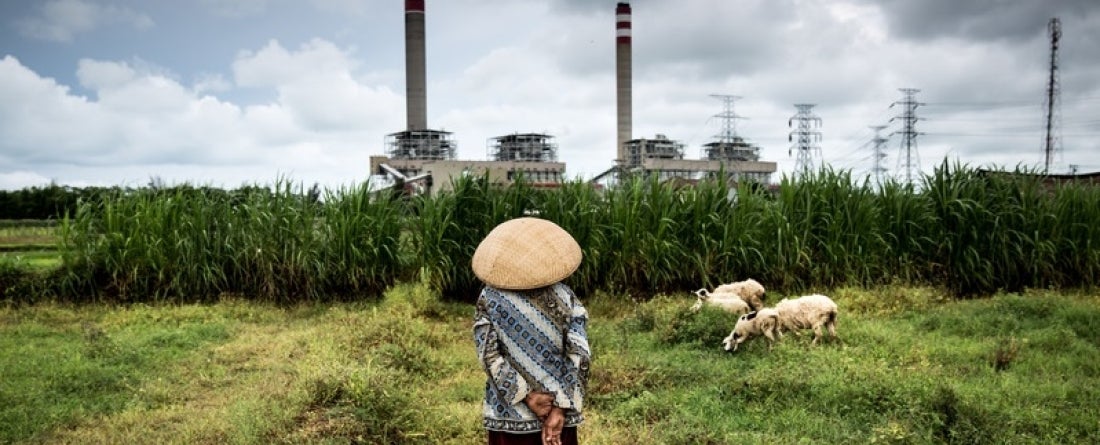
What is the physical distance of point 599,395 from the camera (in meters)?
5.61

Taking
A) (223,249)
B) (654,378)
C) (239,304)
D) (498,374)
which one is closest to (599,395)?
(654,378)

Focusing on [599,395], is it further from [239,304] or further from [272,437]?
[239,304]

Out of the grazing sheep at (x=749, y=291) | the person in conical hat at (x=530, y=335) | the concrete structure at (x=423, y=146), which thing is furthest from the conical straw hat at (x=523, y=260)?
the concrete structure at (x=423, y=146)

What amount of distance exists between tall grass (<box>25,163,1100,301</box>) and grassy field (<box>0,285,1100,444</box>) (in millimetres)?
740

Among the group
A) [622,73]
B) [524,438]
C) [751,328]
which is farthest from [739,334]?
[622,73]

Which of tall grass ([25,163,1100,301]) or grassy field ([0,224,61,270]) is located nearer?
tall grass ([25,163,1100,301])

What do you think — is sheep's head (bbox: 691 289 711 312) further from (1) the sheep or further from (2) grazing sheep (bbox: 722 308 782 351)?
(2) grazing sheep (bbox: 722 308 782 351)

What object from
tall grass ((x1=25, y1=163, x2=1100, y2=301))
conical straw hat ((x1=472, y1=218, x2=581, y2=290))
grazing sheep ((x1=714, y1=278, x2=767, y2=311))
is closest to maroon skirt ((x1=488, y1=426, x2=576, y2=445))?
conical straw hat ((x1=472, y1=218, x2=581, y2=290))

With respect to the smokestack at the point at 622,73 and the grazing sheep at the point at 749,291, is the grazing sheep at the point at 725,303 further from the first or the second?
the smokestack at the point at 622,73

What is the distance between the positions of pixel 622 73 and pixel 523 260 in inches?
1727

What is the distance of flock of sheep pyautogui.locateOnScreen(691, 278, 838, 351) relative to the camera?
21.5 ft

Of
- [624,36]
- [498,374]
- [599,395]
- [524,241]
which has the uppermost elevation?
[624,36]

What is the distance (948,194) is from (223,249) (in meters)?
9.11

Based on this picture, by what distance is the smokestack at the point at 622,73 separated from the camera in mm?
45906
